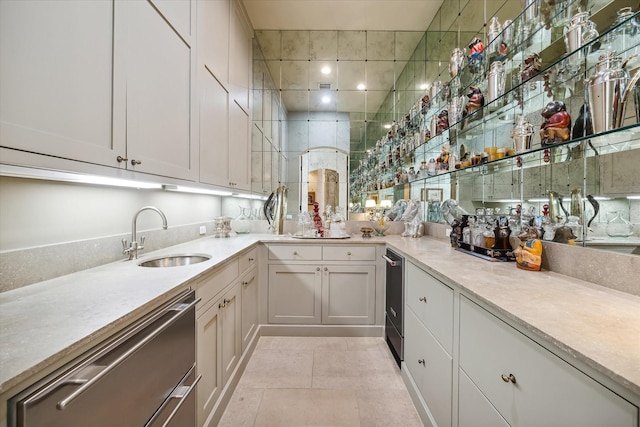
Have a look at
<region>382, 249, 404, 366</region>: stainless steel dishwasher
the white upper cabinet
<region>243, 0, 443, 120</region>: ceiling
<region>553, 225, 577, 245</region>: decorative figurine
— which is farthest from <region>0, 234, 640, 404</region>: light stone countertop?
<region>243, 0, 443, 120</region>: ceiling

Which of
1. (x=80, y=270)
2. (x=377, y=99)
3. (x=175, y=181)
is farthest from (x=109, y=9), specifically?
(x=377, y=99)

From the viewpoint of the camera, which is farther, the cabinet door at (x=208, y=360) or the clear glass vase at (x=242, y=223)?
the clear glass vase at (x=242, y=223)

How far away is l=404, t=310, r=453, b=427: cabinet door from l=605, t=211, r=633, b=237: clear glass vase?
2.78 ft

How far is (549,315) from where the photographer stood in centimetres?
77

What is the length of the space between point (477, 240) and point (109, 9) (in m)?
2.22

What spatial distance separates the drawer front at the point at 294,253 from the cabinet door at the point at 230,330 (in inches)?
25.6

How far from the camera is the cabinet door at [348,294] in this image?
99.7 inches

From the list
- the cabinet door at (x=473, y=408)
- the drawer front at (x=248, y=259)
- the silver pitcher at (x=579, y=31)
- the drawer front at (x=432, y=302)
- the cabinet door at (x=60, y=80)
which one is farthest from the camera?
the drawer front at (x=248, y=259)

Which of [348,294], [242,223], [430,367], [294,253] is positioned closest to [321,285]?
[348,294]

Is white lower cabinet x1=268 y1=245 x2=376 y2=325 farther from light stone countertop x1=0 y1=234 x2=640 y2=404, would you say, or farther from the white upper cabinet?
the white upper cabinet

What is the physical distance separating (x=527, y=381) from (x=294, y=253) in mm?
1964

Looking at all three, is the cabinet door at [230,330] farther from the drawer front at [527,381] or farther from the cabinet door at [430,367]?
the drawer front at [527,381]

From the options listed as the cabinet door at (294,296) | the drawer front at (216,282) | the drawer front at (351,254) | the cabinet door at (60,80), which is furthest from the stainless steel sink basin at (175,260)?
the drawer front at (351,254)

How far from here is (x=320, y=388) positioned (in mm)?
1837
